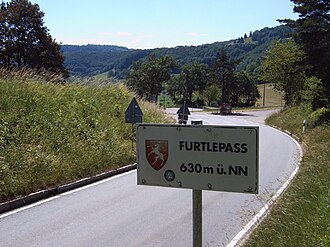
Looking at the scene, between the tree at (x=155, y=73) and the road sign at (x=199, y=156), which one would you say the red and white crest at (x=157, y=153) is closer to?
the road sign at (x=199, y=156)

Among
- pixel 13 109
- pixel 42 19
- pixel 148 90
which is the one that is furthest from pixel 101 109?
pixel 148 90

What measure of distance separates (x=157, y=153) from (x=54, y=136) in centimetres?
1014

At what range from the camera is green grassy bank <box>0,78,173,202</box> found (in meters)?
9.95

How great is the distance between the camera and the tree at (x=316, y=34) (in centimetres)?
2422

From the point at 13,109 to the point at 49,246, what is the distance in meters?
8.00

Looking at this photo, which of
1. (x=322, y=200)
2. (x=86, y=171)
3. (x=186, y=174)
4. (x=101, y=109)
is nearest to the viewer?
(x=186, y=174)

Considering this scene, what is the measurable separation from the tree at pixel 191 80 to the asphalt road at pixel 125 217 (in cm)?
9114

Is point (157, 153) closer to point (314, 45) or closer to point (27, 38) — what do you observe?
point (314, 45)

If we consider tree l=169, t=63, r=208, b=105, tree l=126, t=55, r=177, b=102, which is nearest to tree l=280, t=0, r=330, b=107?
tree l=126, t=55, r=177, b=102

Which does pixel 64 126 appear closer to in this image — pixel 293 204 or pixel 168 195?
pixel 168 195

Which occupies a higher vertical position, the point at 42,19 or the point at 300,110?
the point at 42,19

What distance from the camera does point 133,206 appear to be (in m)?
8.80

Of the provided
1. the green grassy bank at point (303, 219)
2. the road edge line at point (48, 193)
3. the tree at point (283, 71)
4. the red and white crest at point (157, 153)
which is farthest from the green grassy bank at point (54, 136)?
the tree at point (283, 71)

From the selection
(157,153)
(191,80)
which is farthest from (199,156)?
(191,80)
